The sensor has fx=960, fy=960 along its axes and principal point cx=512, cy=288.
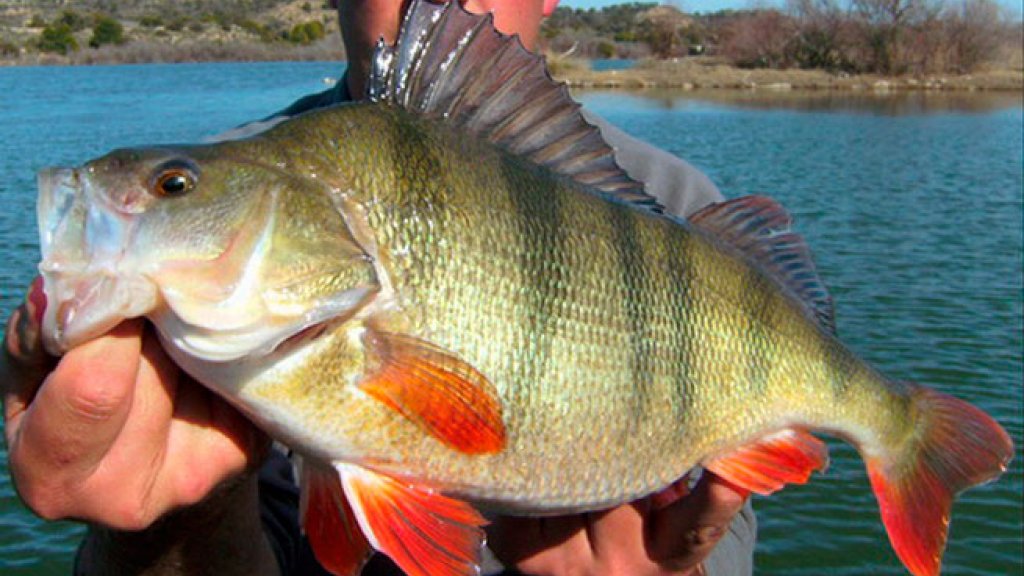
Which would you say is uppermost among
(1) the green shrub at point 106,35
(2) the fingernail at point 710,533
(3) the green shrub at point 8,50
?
(1) the green shrub at point 106,35

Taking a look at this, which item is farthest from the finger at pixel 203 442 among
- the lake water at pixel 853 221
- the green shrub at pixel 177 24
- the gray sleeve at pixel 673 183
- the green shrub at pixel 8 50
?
the green shrub at pixel 177 24

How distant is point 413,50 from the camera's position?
1.83 m

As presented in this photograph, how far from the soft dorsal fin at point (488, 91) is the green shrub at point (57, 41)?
6394 centimetres

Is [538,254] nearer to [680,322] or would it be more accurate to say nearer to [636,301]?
[636,301]

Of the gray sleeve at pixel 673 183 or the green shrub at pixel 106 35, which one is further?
the green shrub at pixel 106 35

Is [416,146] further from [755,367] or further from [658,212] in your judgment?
[755,367]

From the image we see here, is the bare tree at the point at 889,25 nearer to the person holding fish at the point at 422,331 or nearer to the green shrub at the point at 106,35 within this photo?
the green shrub at the point at 106,35

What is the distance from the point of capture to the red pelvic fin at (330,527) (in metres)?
1.75

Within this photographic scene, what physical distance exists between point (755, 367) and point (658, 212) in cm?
38

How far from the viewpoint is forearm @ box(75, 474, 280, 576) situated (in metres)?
2.26

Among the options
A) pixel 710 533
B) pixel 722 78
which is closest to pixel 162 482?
pixel 710 533

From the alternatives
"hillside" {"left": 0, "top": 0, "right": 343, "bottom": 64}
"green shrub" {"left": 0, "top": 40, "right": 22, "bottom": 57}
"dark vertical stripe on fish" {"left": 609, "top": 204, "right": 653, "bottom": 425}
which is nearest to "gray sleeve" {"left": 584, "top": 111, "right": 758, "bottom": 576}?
"dark vertical stripe on fish" {"left": 609, "top": 204, "right": 653, "bottom": 425}

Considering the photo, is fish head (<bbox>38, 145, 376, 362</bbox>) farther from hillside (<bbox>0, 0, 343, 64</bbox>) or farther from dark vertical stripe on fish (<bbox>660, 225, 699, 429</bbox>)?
hillside (<bbox>0, 0, 343, 64</bbox>)

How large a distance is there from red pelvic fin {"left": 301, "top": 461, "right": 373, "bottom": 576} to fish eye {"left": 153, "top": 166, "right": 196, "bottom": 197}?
55cm
